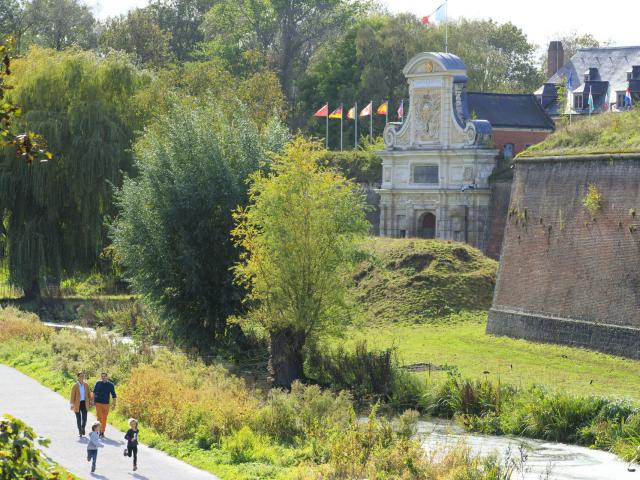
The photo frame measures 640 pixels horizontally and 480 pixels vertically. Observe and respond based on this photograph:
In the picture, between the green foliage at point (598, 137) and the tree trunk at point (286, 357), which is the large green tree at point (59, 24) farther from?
the tree trunk at point (286, 357)

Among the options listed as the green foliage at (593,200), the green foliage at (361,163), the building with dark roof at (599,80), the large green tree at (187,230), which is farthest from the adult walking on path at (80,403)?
the building with dark roof at (599,80)

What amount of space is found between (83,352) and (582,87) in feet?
112

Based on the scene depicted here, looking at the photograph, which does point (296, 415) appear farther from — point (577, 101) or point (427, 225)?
point (577, 101)

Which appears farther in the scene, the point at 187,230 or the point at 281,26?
the point at 281,26

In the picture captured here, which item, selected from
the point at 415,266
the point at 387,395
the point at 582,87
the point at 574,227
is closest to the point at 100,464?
the point at 387,395

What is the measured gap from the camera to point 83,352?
86.8 ft

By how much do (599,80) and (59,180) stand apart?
89.0ft

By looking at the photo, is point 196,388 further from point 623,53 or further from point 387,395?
point 623,53

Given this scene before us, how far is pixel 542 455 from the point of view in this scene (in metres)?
19.2

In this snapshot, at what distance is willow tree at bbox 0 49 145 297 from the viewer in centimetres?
3834

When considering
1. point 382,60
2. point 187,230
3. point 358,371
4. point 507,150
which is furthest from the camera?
point 382,60

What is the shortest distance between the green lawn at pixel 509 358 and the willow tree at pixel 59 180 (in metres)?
10.2

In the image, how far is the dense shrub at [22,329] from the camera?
30500 millimetres

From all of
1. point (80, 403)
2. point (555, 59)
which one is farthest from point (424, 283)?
point (555, 59)
